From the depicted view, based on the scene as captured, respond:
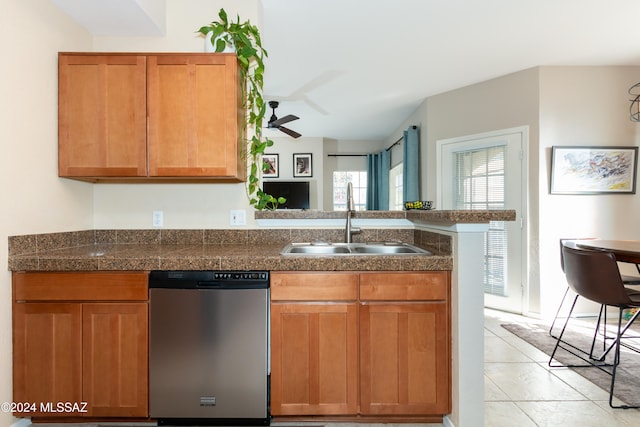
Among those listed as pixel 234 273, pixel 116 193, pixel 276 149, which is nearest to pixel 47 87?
pixel 116 193

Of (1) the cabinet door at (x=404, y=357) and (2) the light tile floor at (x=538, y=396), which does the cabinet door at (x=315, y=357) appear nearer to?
(1) the cabinet door at (x=404, y=357)

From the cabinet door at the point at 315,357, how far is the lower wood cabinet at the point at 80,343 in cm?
64

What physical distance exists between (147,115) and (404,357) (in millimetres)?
1889

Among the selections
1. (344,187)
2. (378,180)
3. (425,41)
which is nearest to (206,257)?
(425,41)

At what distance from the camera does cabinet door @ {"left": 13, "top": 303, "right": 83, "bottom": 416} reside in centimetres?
163

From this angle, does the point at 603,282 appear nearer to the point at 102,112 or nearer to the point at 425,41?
the point at 425,41

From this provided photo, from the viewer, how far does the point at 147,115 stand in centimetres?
194

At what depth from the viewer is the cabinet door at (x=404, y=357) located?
164 cm

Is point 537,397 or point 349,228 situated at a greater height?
point 349,228

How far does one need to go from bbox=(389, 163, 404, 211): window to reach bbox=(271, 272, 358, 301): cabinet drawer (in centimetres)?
481

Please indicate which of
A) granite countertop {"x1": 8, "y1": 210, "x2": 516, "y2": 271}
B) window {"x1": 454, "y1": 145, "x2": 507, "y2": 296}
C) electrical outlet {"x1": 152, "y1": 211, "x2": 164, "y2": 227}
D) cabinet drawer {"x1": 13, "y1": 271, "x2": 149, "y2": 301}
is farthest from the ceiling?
cabinet drawer {"x1": 13, "y1": 271, "x2": 149, "y2": 301}

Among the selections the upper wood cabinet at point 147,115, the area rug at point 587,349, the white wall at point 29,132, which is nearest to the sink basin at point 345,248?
the upper wood cabinet at point 147,115

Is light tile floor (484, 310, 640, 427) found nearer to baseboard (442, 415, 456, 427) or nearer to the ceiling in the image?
baseboard (442, 415, 456, 427)

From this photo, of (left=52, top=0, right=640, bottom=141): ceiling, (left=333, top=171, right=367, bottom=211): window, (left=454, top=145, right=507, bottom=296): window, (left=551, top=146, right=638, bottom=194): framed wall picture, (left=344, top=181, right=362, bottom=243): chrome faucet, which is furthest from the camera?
(left=333, top=171, right=367, bottom=211): window
